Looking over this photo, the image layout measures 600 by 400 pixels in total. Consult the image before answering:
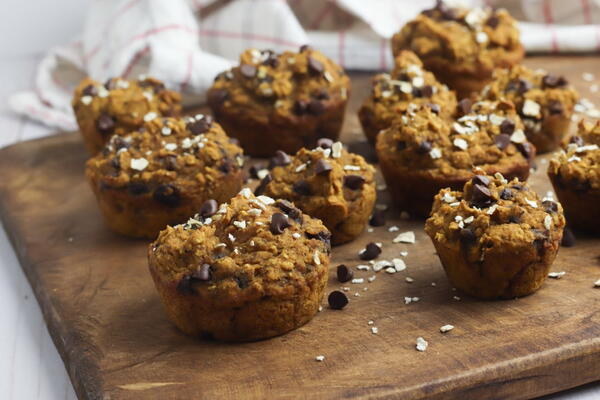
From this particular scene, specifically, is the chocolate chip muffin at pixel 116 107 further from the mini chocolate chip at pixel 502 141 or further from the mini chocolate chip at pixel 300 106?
the mini chocolate chip at pixel 502 141

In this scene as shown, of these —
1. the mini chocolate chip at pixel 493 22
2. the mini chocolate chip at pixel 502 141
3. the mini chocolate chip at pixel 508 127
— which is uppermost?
the mini chocolate chip at pixel 493 22

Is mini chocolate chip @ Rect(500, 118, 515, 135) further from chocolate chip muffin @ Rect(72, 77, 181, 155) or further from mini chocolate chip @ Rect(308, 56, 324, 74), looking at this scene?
chocolate chip muffin @ Rect(72, 77, 181, 155)

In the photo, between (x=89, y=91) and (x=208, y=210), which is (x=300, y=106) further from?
(x=208, y=210)


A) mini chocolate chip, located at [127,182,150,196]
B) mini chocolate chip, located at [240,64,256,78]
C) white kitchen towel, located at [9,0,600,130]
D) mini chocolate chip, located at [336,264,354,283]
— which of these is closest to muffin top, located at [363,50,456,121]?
mini chocolate chip, located at [240,64,256,78]

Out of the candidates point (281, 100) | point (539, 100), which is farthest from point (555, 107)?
point (281, 100)

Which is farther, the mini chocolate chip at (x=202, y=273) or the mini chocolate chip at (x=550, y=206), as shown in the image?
the mini chocolate chip at (x=550, y=206)

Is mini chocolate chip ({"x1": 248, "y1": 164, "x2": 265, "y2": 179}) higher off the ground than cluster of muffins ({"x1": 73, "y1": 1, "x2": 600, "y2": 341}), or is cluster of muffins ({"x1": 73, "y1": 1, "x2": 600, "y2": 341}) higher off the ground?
cluster of muffins ({"x1": 73, "y1": 1, "x2": 600, "y2": 341})

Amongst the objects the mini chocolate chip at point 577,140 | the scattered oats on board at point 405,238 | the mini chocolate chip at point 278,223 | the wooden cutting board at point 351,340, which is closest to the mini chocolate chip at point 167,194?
the wooden cutting board at point 351,340
